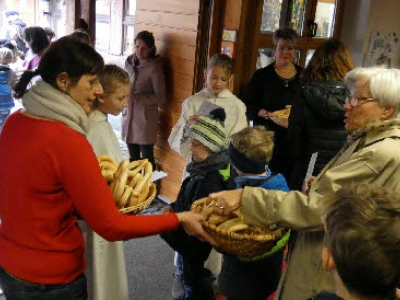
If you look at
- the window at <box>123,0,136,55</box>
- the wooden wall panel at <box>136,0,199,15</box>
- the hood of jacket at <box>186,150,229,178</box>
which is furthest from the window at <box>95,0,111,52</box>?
the hood of jacket at <box>186,150,229,178</box>

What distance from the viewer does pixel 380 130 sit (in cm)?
150

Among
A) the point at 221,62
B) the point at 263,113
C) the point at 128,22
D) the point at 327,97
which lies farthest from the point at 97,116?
the point at 128,22

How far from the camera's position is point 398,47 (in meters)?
5.33

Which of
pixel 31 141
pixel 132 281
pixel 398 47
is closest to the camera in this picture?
pixel 31 141

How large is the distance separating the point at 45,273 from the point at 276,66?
2.40m

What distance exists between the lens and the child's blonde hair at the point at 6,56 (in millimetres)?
4980

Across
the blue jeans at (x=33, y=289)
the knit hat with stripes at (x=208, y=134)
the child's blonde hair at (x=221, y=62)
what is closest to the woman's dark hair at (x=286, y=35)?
the child's blonde hair at (x=221, y=62)

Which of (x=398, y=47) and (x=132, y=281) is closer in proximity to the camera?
(x=132, y=281)

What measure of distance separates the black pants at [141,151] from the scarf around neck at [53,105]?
2.65 metres

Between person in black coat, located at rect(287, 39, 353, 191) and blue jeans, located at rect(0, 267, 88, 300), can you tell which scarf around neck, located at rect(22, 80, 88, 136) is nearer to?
blue jeans, located at rect(0, 267, 88, 300)

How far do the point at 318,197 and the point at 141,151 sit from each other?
285 cm

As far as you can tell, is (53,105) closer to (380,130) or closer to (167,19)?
(380,130)

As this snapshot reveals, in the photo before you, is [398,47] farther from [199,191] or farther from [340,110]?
[199,191]

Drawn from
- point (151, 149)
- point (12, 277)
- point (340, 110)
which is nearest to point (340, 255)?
point (12, 277)
